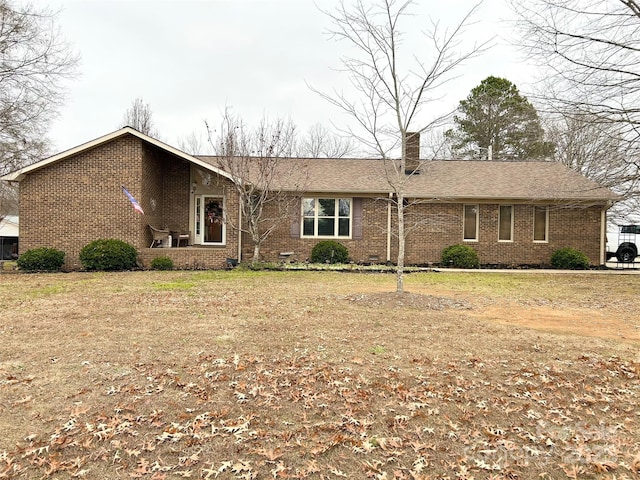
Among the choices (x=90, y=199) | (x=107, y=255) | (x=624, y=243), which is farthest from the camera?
(x=624, y=243)

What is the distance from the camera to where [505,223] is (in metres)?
16.7

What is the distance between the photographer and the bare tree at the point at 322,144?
33.2 meters

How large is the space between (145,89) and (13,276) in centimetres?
2214

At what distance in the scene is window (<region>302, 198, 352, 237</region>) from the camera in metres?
16.5

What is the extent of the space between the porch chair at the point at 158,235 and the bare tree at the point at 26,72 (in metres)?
8.27

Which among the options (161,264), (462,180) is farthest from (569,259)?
(161,264)

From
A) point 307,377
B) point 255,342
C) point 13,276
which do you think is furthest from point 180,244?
point 307,377

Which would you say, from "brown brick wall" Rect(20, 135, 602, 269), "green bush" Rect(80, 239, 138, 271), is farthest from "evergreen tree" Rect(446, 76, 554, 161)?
"green bush" Rect(80, 239, 138, 271)

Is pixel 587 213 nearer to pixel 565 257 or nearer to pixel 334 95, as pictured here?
pixel 565 257

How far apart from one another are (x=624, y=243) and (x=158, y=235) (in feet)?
69.1

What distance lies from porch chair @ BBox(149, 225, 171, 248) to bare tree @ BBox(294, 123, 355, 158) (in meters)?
19.3

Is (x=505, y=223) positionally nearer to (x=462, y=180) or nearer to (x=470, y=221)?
(x=470, y=221)

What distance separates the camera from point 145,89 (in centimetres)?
3058

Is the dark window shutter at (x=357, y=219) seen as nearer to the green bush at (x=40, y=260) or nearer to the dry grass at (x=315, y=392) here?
the dry grass at (x=315, y=392)
